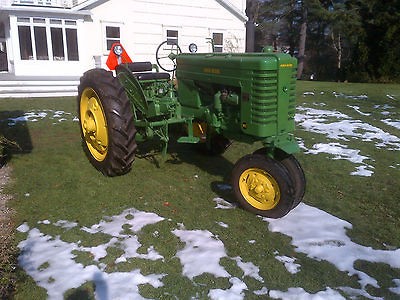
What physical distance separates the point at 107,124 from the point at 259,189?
1897 mm

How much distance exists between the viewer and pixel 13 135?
269 inches

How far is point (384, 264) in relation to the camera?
3.15m

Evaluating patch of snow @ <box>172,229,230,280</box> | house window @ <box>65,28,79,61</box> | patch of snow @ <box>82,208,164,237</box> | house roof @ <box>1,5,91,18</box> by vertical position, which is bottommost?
patch of snow @ <box>172,229,230,280</box>

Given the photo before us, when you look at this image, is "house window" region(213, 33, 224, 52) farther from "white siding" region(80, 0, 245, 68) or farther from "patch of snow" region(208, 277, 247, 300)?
"patch of snow" region(208, 277, 247, 300)

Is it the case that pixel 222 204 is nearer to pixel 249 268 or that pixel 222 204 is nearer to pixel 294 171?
pixel 294 171

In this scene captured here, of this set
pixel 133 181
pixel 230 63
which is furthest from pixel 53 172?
pixel 230 63

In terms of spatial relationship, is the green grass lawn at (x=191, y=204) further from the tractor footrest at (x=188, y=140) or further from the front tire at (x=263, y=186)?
the tractor footrest at (x=188, y=140)

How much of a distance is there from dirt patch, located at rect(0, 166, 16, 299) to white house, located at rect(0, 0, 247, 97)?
9.31 metres

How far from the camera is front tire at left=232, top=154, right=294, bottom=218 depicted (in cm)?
365

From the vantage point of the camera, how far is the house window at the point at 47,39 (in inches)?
591

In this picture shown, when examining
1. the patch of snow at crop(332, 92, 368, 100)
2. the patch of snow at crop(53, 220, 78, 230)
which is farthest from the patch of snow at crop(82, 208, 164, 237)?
the patch of snow at crop(332, 92, 368, 100)

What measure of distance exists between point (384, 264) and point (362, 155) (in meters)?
3.20

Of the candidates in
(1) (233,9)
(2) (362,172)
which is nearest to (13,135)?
(2) (362,172)

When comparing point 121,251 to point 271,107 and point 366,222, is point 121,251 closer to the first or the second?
point 271,107
